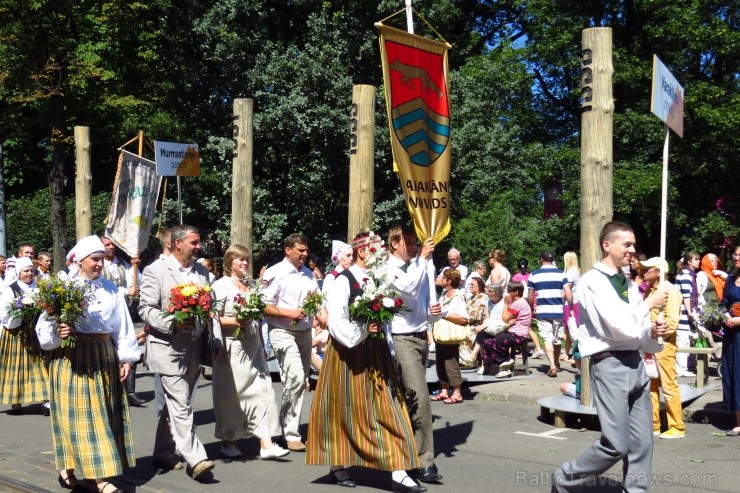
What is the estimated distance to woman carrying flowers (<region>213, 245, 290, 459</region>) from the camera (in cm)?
821

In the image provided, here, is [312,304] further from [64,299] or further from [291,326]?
[64,299]

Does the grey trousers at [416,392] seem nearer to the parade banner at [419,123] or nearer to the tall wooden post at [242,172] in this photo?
the parade banner at [419,123]

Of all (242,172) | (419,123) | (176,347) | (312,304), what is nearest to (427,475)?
(312,304)

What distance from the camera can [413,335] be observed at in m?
7.46

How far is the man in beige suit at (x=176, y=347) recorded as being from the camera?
7391 mm

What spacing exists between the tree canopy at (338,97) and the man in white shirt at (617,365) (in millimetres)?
17963

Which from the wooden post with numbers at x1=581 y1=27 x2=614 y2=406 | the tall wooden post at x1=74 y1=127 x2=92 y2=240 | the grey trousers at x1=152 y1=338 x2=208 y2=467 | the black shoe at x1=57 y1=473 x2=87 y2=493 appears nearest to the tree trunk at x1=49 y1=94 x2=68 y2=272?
the tall wooden post at x1=74 y1=127 x2=92 y2=240

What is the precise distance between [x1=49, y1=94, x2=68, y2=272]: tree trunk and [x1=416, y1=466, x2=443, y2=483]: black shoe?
19.6 meters

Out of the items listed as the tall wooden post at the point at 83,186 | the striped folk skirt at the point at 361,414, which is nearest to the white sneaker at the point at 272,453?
the striped folk skirt at the point at 361,414

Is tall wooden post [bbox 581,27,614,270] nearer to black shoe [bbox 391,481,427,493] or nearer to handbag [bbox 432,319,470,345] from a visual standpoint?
handbag [bbox 432,319,470,345]

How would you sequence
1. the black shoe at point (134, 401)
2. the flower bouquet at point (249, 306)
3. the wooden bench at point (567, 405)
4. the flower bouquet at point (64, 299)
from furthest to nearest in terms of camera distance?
the black shoe at point (134, 401)
the wooden bench at point (567, 405)
the flower bouquet at point (249, 306)
the flower bouquet at point (64, 299)

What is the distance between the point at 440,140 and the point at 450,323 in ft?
11.7

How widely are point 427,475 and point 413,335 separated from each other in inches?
42.6

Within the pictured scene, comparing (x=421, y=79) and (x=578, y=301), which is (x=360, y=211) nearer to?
(x=421, y=79)
